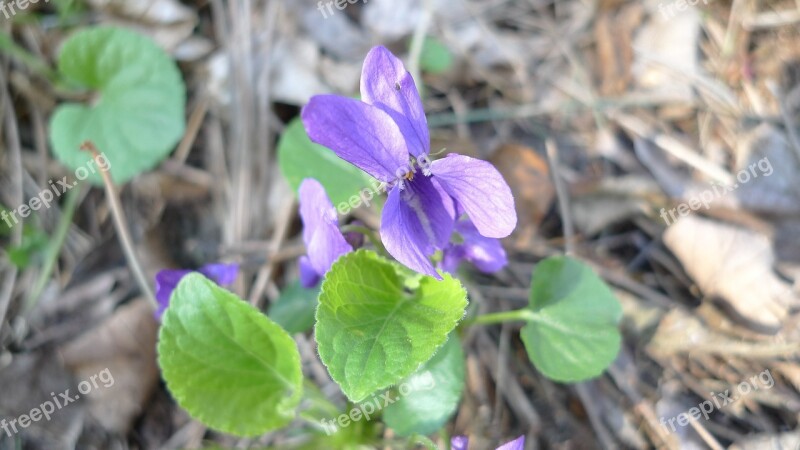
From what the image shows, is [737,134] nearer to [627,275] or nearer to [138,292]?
[627,275]

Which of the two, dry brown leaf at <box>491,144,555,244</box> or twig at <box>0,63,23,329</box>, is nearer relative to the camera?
dry brown leaf at <box>491,144,555,244</box>

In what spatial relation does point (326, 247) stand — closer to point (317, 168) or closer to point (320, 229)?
point (320, 229)

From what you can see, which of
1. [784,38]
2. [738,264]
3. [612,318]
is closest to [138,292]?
[612,318]

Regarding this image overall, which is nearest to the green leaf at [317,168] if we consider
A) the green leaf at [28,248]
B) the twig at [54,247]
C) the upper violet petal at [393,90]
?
the upper violet petal at [393,90]

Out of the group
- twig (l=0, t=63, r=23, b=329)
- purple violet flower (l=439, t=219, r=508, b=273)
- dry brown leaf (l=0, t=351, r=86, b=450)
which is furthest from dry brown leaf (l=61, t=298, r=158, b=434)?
purple violet flower (l=439, t=219, r=508, b=273)

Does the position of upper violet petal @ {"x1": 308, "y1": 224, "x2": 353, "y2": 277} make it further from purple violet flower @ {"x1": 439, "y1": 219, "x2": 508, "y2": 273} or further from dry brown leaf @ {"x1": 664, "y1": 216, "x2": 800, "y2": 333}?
dry brown leaf @ {"x1": 664, "y1": 216, "x2": 800, "y2": 333}

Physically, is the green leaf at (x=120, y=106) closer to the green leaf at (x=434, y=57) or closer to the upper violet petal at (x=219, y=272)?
the upper violet petal at (x=219, y=272)

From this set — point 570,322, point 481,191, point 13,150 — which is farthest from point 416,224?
point 13,150
